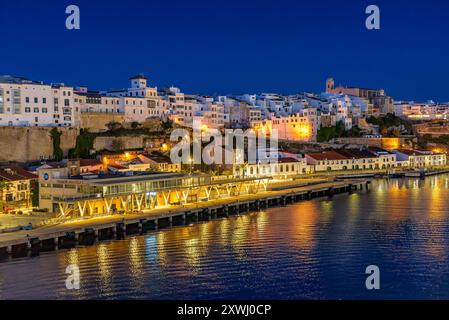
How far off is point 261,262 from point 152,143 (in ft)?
107

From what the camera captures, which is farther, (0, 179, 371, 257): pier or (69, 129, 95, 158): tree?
(69, 129, 95, 158): tree

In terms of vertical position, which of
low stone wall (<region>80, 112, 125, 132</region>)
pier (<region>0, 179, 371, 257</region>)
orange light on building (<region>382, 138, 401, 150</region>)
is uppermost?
low stone wall (<region>80, 112, 125, 132</region>)

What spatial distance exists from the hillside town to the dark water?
4784 mm

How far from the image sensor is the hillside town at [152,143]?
3244cm

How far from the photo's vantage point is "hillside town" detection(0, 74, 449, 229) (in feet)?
106

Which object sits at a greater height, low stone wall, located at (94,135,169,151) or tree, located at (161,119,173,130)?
tree, located at (161,119,173,130)

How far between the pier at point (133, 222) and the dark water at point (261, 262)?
1234mm

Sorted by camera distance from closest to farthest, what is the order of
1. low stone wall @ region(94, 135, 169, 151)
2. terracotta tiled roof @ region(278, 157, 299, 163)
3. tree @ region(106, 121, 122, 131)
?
low stone wall @ region(94, 135, 169, 151)
terracotta tiled roof @ region(278, 157, 299, 163)
tree @ region(106, 121, 122, 131)

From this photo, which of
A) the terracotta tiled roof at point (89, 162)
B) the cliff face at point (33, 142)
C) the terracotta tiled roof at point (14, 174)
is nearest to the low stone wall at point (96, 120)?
the cliff face at point (33, 142)

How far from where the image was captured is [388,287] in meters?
19.1

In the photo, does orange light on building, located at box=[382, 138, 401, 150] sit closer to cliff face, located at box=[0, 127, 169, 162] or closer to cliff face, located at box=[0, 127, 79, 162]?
cliff face, located at box=[0, 127, 169, 162]

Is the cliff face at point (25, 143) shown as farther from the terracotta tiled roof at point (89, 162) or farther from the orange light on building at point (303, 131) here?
the orange light on building at point (303, 131)

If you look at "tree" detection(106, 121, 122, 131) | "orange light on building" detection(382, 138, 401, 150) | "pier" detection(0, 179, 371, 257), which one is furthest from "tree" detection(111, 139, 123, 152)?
"orange light on building" detection(382, 138, 401, 150)
